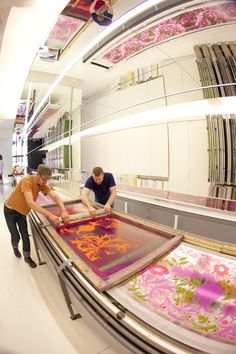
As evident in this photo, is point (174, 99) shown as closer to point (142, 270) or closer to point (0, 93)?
point (142, 270)

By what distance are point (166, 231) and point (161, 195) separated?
63 cm

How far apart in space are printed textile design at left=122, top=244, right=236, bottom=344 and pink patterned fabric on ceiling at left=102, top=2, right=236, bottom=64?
173cm

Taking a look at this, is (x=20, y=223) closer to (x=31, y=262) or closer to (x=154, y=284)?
(x=31, y=262)

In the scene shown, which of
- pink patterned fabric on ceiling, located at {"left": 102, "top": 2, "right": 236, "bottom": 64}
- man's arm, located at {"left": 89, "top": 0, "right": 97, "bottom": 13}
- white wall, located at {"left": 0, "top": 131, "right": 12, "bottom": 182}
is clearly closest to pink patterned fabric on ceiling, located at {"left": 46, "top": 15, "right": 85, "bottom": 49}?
man's arm, located at {"left": 89, "top": 0, "right": 97, "bottom": 13}

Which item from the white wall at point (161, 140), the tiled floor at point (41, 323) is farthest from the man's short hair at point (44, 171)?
the white wall at point (161, 140)

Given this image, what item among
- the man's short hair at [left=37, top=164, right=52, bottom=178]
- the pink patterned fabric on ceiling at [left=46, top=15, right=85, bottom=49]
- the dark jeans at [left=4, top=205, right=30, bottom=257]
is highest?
the pink patterned fabric on ceiling at [left=46, top=15, right=85, bottom=49]

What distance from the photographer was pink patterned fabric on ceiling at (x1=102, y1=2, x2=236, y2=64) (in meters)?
1.37

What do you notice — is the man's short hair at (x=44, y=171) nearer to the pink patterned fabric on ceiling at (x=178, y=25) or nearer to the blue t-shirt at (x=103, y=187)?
the blue t-shirt at (x=103, y=187)

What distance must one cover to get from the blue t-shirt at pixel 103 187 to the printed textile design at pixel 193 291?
4.76 feet

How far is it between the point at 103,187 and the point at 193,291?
1.77 metres

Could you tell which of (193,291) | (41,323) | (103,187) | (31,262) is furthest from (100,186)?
(193,291)

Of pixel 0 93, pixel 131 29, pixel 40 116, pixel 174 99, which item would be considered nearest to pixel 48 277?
pixel 174 99

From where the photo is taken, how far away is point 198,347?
2.00 ft

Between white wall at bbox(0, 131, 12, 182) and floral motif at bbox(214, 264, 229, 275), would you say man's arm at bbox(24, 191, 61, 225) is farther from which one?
white wall at bbox(0, 131, 12, 182)
